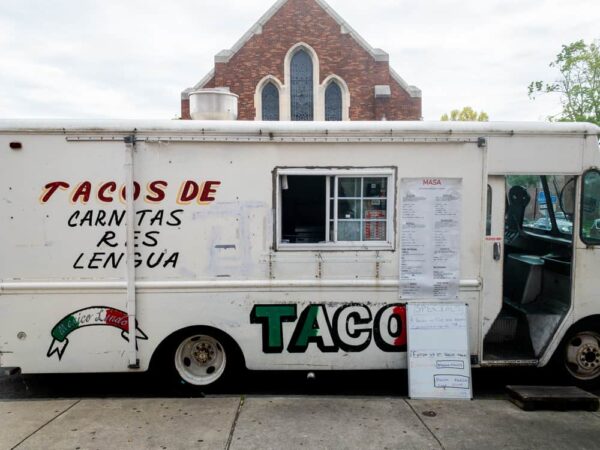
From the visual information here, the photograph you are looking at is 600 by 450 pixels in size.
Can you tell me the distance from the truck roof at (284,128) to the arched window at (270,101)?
16981mm

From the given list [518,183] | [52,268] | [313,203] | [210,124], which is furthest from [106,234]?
[518,183]

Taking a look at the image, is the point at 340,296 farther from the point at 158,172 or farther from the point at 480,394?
the point at 158,172

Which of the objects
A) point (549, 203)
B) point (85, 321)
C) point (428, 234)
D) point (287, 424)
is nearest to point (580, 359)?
point (549, 203)

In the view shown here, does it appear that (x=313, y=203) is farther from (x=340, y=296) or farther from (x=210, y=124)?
(x=210, y=124)

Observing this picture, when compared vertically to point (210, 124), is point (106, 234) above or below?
below

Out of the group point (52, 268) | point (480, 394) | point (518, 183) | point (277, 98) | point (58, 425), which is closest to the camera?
point (58, 425)

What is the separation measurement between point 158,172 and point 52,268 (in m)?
1.37

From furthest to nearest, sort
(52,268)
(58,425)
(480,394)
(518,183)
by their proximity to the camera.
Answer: (518,183), (480,394), (52,268), (58,425)

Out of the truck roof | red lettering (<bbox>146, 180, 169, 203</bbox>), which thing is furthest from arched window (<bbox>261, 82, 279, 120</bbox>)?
red lettering (<bbox>146, 180, 169, 203</bbox>)

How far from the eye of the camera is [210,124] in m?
4.55

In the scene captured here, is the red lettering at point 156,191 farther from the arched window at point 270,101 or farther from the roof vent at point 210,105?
the arched window at point 270,101

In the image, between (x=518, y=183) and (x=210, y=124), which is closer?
(x=210, y=124)

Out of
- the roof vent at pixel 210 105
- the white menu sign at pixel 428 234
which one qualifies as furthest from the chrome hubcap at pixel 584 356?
the roof vent at pixel 210 105

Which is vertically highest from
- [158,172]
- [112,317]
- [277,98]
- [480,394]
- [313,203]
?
[277,98]
